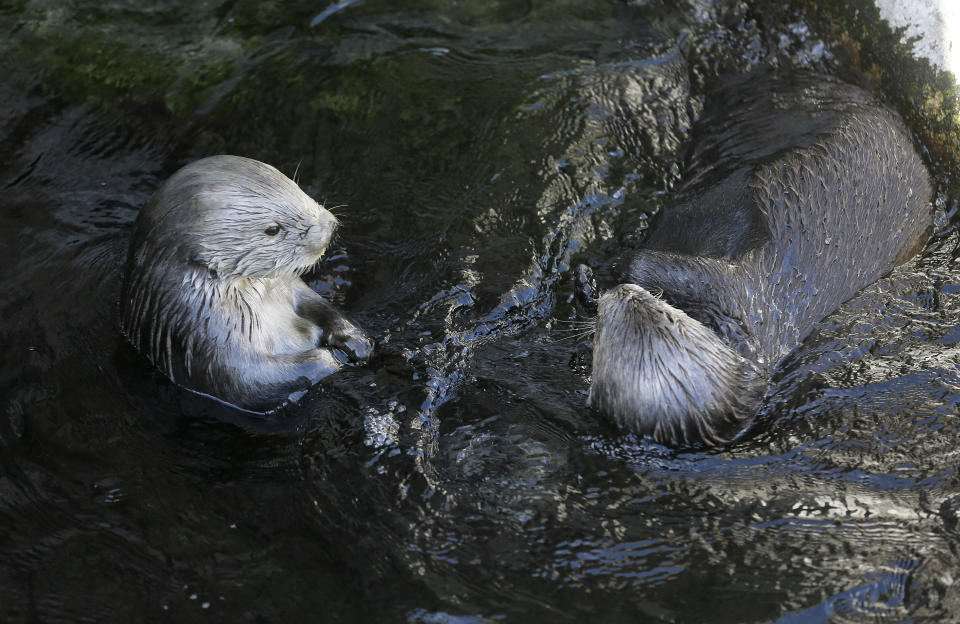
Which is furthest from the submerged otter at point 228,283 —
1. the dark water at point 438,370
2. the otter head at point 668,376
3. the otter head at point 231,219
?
the otter head at point 668,376

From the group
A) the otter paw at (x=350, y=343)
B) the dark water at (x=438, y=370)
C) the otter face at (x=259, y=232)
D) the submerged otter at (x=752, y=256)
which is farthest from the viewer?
the otter paw at (x=350, y=343)

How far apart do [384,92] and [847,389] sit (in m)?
2.76

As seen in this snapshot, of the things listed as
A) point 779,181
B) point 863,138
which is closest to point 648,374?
point 779,181

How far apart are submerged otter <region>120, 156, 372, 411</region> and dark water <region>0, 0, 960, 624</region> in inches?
6.4

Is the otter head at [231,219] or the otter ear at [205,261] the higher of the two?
the otter head at [231,219]

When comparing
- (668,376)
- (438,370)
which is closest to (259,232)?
(438,370)

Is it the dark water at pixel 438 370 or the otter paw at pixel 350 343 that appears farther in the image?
the otter paw at pixel 350 343

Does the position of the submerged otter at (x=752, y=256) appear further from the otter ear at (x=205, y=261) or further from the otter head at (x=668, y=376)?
the otter ear at (x=205, y=261)

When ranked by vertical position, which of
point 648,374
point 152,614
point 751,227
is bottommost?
point 152,614

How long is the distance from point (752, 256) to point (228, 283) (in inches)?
83.8

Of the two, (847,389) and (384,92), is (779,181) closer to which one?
(847,389)

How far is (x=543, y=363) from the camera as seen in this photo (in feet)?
12.1

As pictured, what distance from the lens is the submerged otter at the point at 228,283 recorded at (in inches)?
124

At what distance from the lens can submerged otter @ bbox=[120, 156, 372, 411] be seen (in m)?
3.14
